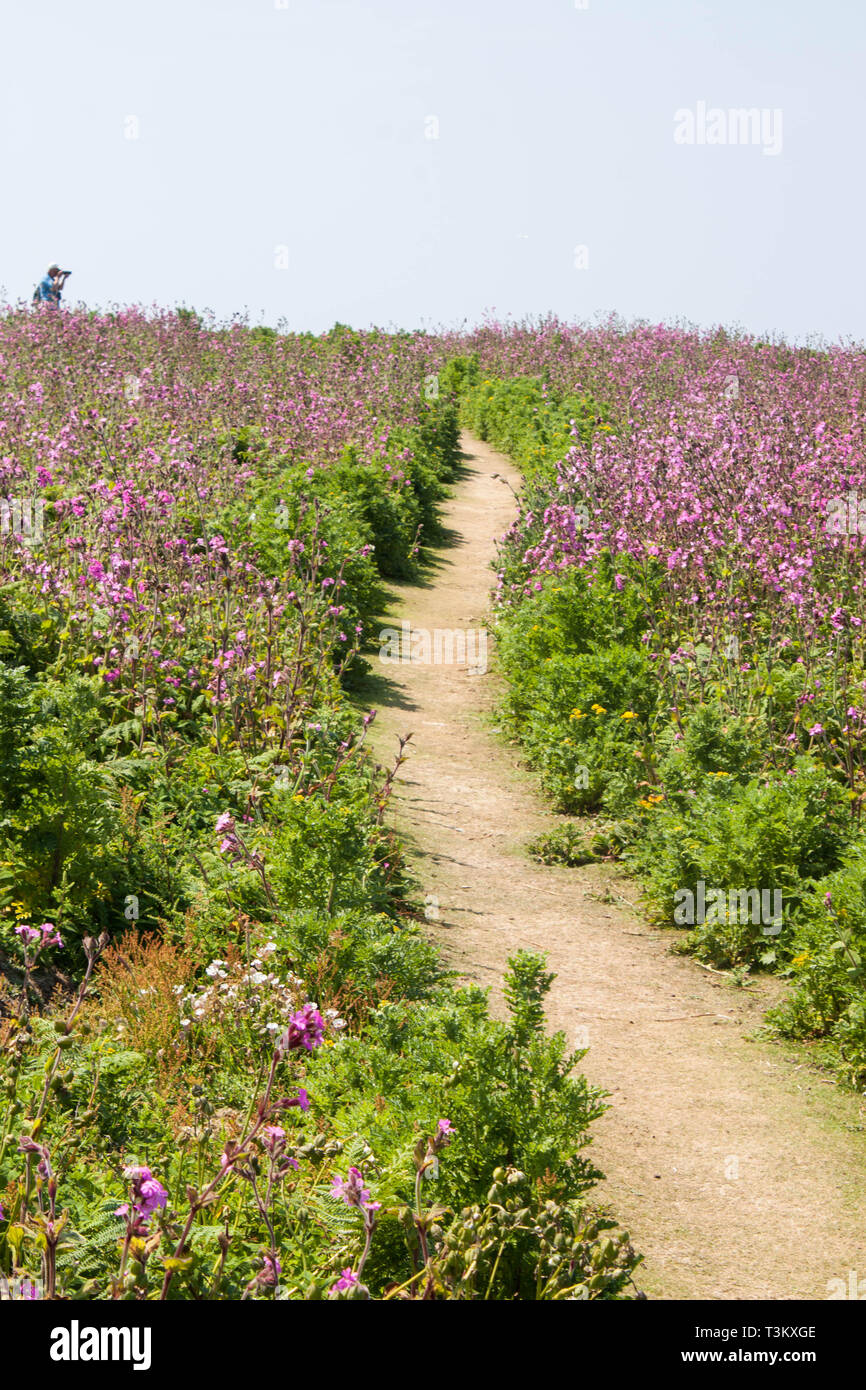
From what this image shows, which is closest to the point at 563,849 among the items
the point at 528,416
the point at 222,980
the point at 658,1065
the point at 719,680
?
the point at 719,680

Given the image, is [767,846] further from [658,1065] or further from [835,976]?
[658,1065]

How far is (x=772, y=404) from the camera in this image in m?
15.4

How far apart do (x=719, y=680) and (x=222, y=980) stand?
15.4ft

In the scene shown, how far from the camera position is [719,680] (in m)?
8.55

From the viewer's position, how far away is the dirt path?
4207 millimetres

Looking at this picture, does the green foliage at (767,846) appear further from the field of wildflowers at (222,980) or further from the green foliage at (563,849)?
the field of wildflowers at (222,980)

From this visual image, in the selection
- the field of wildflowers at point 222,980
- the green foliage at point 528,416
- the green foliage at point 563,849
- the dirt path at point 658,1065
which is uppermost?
the green foliage at point 528,416

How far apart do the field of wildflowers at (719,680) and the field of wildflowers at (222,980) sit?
1.61 metres

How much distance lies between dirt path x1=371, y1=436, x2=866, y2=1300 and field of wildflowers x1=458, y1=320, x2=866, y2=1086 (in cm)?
27

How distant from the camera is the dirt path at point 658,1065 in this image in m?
4.21

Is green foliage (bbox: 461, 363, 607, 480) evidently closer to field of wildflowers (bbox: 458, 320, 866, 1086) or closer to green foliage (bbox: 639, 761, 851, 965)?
field of wildflowers (bbox: 458, 320, 866, 1086)

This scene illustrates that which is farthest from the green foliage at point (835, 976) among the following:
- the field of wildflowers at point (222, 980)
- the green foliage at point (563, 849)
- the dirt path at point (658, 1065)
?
the green foliage at point (563, 849)
